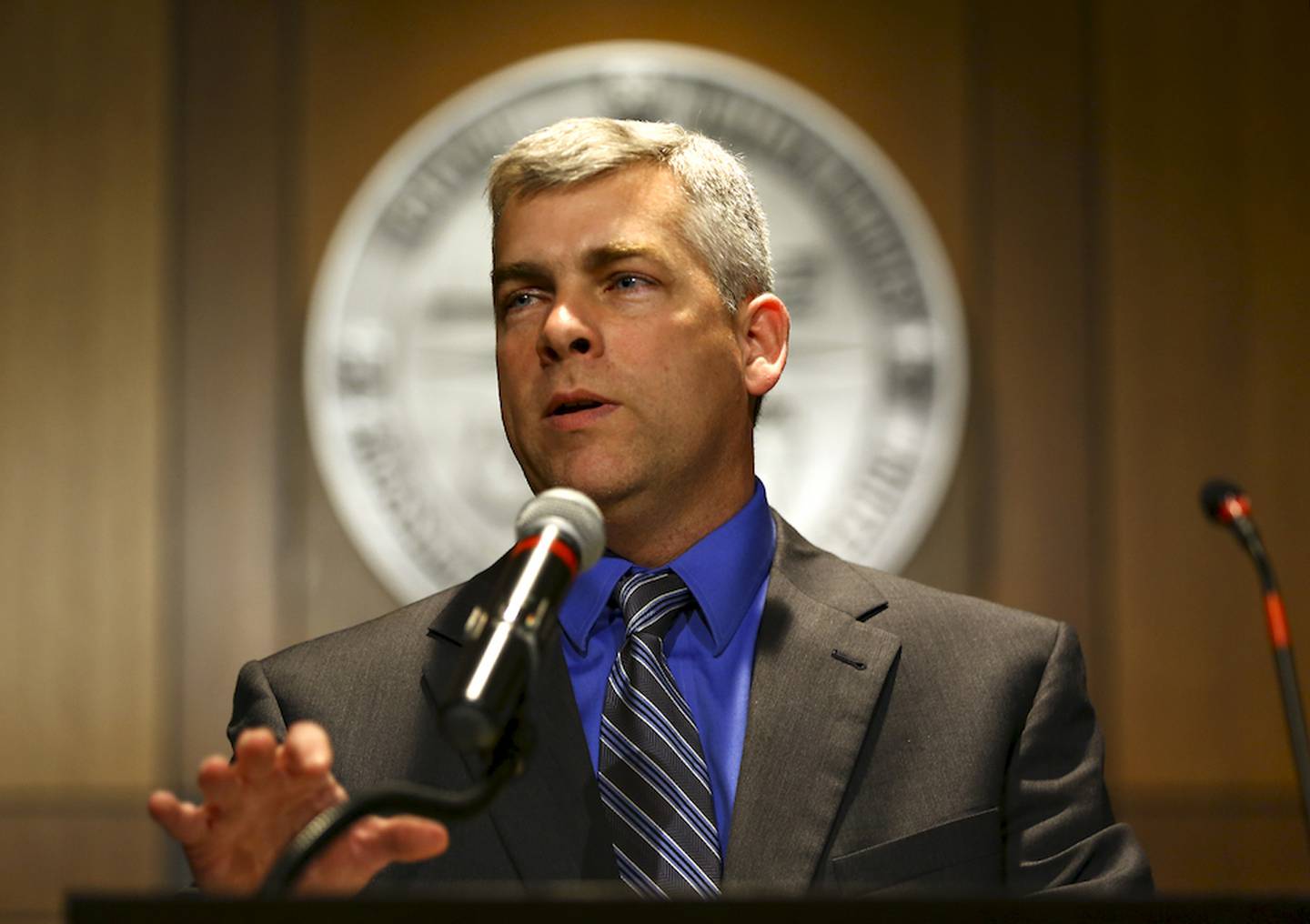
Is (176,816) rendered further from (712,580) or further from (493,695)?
(712,580)

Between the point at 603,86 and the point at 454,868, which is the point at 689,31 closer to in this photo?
the point at 603,86

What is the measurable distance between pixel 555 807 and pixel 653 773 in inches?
4.3

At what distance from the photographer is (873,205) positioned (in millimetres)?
3391

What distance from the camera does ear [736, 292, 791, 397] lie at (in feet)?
6.79

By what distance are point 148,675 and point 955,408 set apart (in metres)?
1.72

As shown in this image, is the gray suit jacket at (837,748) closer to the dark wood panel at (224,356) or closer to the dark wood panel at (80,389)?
the dark wood panel at (224,356)

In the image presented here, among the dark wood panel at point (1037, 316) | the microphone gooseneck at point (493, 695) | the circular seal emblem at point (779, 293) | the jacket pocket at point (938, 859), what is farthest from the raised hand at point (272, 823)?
the dark wood panel at point (1037, 316)

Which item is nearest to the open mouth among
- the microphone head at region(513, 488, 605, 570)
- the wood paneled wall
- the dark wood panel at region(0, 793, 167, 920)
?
the microphone head at region(513, 488, 605, 570)

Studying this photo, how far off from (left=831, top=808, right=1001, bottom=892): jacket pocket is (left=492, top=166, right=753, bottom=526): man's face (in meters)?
0.48

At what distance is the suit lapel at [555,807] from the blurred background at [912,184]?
5.15ft

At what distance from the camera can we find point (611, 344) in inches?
73.5

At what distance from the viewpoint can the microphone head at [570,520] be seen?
1253mm

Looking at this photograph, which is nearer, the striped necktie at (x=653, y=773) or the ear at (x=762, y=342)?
the striped necktie at (x=653, y=773)

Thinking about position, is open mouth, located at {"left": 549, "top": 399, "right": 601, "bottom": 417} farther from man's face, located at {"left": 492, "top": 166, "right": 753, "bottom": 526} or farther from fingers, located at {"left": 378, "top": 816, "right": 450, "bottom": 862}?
fingers, located at {"left": 378, "top": 816, "right": 450, "bottom": 862}
